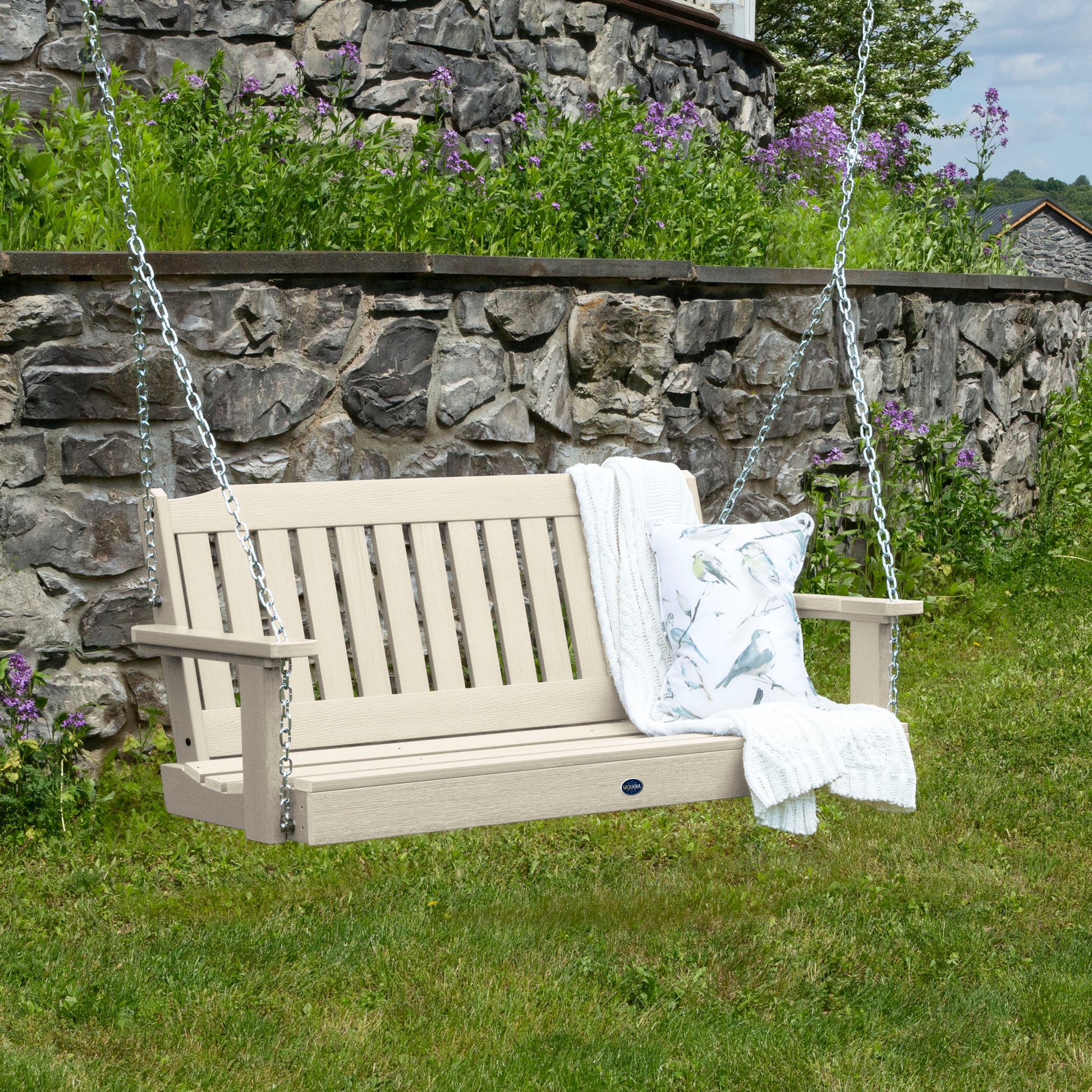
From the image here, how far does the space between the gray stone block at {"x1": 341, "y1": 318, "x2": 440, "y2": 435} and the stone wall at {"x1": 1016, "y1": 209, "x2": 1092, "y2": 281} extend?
109 feet

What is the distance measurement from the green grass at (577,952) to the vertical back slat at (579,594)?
64cm

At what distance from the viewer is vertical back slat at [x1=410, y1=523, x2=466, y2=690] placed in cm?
336

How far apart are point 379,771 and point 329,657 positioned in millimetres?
A: 702

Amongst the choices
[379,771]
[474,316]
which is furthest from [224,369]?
[379,771]

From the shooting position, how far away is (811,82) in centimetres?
1962

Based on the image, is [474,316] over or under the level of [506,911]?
over

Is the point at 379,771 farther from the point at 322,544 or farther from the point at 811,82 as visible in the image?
the point at 811,82

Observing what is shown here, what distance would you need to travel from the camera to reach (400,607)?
3324mm

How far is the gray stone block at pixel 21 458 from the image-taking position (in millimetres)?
3820

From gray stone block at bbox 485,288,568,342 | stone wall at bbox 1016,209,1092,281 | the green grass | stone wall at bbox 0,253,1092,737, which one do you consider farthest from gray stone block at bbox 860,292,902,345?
stone wall at bbox 1016,209,1092,281

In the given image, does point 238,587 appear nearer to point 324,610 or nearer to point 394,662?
point 324,610

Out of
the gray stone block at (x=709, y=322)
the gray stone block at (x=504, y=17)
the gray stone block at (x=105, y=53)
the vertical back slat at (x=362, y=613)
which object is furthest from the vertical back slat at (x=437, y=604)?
the gray stone block at (x=504, y=17)

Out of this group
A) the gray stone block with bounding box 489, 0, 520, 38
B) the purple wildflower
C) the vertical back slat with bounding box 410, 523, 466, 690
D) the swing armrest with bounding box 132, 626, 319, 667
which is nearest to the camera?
the swing armrest with bounding box 132, 626, 319, 667

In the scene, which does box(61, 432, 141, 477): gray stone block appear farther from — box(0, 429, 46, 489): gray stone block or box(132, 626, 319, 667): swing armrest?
box(132, 626, 319, 667): swing armrest
